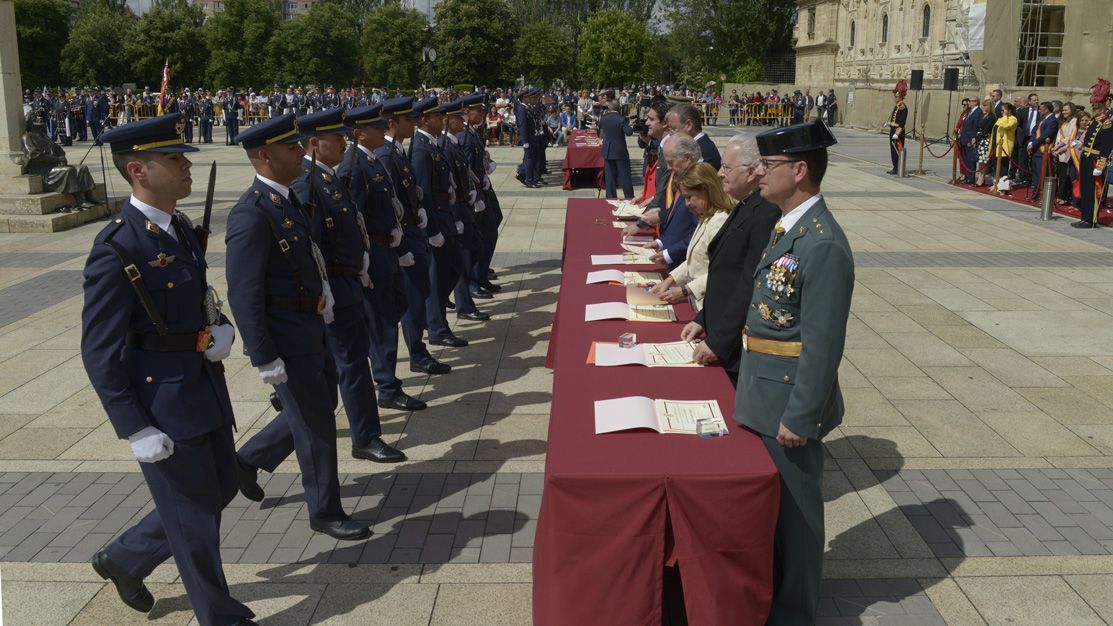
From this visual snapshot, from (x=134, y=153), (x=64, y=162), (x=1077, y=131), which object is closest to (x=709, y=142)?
(x=134, y=153)

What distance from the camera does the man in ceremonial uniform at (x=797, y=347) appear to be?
369cm

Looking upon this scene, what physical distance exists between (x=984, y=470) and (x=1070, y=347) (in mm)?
3351

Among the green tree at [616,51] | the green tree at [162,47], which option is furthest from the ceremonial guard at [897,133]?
the green tree at [162,47]

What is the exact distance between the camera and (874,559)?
4.81m

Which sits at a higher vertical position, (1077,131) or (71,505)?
(1077,131)

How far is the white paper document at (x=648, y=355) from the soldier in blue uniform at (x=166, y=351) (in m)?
1.75

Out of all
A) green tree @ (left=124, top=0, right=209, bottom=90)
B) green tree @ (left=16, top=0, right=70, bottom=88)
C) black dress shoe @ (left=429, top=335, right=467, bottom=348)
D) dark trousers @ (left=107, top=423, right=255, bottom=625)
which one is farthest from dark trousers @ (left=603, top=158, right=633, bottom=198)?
green tree @ (left=16, top=0, right=70, bottom=88)

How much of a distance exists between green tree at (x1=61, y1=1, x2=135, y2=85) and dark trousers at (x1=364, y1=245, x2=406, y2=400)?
68.4 meters

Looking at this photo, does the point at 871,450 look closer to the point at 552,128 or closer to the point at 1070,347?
the point at 1070,347

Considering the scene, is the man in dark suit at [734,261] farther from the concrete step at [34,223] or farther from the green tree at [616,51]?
the green tree at [616,51]

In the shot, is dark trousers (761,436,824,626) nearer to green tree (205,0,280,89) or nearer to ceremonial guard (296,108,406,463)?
ceremonial guard (296,108,406,463)

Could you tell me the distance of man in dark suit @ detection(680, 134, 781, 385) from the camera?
4.48 m

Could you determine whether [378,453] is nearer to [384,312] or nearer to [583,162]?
[384,312]

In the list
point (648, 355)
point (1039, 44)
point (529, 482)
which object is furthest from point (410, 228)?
point (1039, 44)
